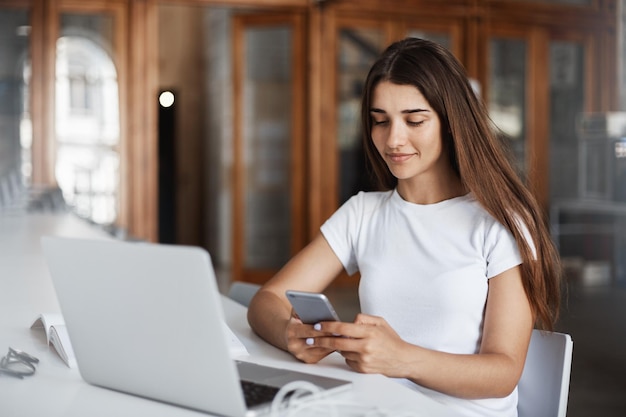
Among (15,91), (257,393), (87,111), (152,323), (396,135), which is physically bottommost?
(257,393)

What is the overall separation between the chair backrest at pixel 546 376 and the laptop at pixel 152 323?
54 centimetres

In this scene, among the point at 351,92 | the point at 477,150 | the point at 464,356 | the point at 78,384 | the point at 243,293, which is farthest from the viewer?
the point at 351,92

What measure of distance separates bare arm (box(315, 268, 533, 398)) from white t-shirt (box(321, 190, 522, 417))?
0.05m

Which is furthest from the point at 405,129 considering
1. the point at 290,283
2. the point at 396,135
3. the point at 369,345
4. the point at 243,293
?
the point at 243,293

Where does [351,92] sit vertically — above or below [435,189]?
above

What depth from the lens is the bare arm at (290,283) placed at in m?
1.74

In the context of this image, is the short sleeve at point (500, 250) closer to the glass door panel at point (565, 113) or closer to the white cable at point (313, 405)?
the white cable at point (313, 405)

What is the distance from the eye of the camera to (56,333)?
1524 mm

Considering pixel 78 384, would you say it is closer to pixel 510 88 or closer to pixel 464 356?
pixel 464 356

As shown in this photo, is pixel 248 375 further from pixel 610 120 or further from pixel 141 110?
pixel 610 120

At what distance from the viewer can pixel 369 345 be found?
136 cm

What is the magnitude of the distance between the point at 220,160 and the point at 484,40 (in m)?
3.45

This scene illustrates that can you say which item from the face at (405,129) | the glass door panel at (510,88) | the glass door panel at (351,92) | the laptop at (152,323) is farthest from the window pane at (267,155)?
the laptop at (152,323)

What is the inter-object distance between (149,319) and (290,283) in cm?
84
